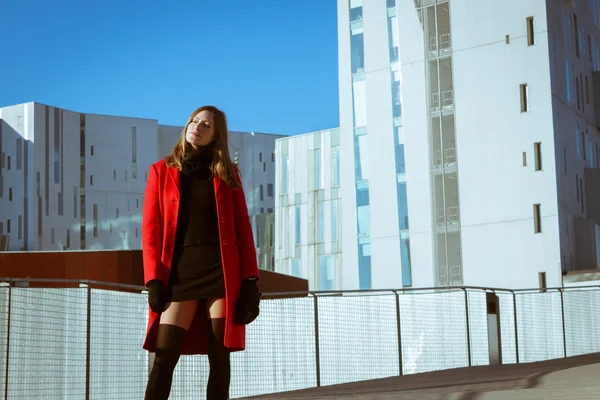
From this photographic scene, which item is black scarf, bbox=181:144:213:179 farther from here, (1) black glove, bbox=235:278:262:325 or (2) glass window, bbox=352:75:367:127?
(2) glass window, bbox=352:75:367:127

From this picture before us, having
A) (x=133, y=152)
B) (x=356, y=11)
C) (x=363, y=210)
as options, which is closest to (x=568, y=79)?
(x=363, y=210)

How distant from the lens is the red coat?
472 cm

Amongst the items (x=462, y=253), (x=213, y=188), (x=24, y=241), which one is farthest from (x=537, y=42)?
(x=24, y=241)

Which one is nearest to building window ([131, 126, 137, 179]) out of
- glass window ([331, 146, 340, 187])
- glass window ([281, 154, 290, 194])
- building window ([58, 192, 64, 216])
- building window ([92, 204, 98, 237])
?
building window ([92, 204, 98, 237])

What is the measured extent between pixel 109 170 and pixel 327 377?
65266mm

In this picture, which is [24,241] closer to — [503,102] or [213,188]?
[503,102]

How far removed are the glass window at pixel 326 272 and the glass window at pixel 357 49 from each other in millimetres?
12977

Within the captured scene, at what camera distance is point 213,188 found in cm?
488

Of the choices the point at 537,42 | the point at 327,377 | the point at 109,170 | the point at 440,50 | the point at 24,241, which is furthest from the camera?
the point at 109,170

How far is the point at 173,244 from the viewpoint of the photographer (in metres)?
4.77

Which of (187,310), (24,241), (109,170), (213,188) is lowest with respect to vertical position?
(187,310)

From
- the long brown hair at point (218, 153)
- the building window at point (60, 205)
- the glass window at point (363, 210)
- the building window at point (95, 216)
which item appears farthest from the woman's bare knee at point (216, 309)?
the building window at point (95, 216)

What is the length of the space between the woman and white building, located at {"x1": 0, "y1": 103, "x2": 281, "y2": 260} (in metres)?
67.5

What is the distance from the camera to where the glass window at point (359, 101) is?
1633 inches
